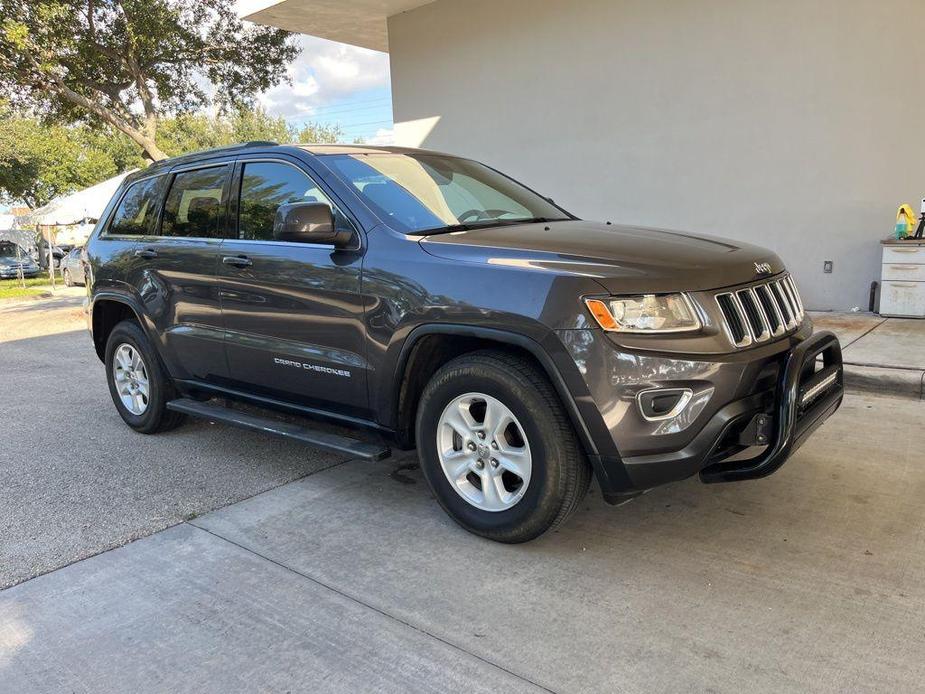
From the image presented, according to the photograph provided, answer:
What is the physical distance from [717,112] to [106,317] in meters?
7.45

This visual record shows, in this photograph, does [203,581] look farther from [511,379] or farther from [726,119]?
[726,119]

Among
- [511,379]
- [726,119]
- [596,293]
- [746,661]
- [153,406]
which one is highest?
[726,119]

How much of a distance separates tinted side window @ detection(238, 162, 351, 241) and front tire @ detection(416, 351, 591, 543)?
1389 mm

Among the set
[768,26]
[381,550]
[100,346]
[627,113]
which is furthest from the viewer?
[627,113]

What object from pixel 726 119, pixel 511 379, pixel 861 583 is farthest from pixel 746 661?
pixel 726 119

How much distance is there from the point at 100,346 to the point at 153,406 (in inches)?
42.1

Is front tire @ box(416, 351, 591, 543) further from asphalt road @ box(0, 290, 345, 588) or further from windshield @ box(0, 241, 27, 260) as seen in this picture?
windshield @ box(0, 241, 27, 260)

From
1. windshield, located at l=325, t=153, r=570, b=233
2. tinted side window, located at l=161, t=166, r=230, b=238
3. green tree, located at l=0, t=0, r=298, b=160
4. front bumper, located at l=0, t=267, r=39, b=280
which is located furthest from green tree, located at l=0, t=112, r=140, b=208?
windshield, located at l=325, t=153, r=570, b=233

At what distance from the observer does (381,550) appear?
3.44 metres

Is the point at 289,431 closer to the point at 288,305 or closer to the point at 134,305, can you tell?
the point at 288,305

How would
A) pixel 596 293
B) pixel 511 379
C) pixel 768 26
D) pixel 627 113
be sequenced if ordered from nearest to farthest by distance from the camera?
pixel 596 293
pixel 511 379
pixel 768 26
pixel 627 113

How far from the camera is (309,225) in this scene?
→ 3.57m

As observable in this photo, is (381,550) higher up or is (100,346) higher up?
(100,346)

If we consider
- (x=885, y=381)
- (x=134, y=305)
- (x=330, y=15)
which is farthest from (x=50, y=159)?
(x=885, y=381)
